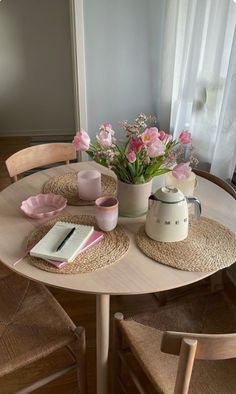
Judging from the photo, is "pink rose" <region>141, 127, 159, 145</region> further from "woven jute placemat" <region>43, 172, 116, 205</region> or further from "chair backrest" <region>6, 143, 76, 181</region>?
"chair backrest" <region>6, 143, 76, 181</region>

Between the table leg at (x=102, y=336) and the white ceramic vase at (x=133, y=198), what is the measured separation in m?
0.29

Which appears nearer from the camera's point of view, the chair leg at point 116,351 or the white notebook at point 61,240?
the white notebook at point 61,240

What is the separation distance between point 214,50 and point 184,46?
0.33m

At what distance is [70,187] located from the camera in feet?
4.71

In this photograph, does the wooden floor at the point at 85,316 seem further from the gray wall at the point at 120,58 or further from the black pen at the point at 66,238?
the gray wall at the point at 120,58

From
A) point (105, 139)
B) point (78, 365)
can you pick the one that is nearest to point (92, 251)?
point (105, 139)

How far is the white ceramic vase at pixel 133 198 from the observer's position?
3.94 feet

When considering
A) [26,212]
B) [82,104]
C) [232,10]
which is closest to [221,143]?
[232,10]

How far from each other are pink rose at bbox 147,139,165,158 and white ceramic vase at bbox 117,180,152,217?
0.50 ft

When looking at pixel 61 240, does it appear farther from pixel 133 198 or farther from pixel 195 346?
pixel 195 346

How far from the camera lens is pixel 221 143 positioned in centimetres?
164

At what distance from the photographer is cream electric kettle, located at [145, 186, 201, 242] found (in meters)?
1.07

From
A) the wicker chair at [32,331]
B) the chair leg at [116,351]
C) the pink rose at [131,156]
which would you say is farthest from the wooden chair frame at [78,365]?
the pink rose at [131,156]

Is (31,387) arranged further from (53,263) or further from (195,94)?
(195,94)
